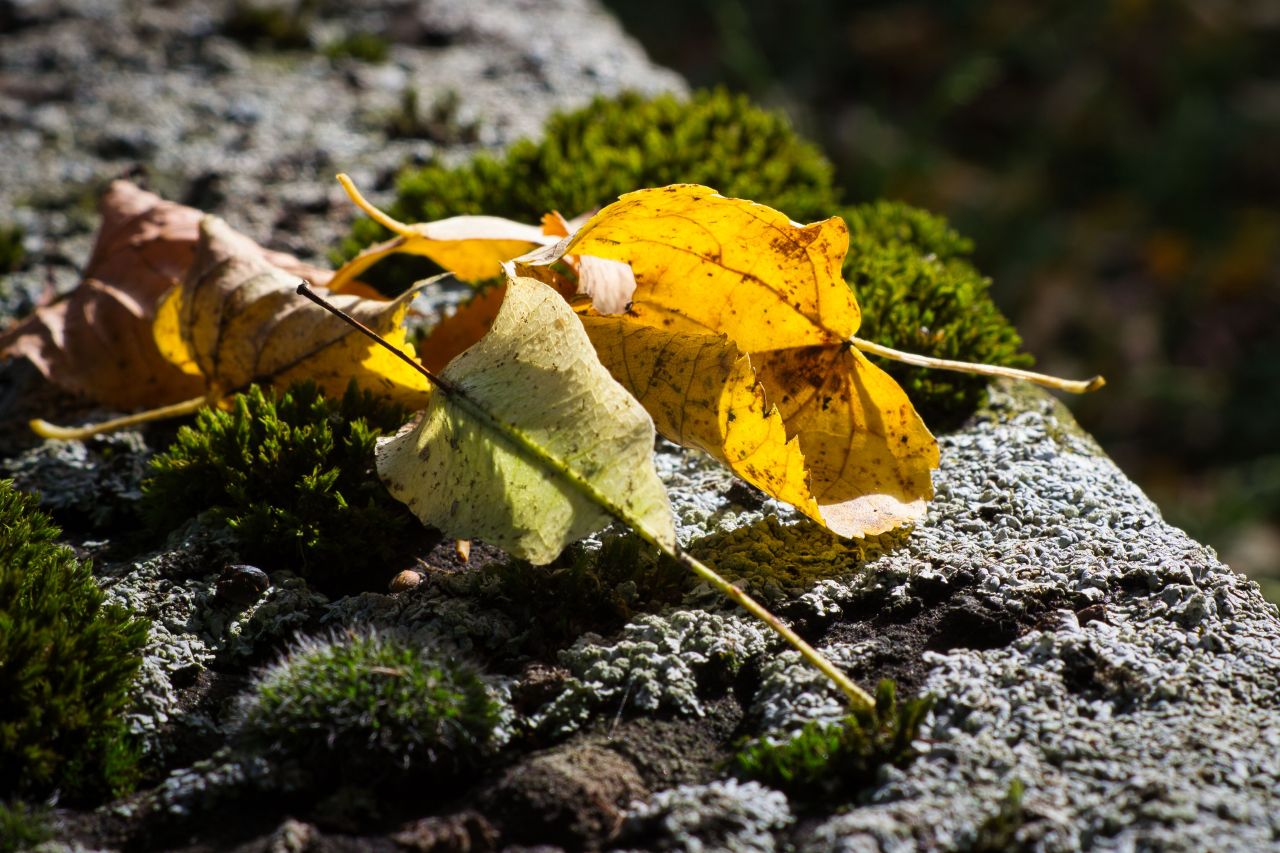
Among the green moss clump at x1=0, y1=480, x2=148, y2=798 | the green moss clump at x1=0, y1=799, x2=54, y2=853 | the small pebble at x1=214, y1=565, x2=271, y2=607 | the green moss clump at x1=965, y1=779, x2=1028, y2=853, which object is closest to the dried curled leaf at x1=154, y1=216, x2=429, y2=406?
the small pebble at x1=214, y1=565, x2=271, y2=607

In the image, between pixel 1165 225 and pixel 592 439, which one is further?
pixel 1165 225

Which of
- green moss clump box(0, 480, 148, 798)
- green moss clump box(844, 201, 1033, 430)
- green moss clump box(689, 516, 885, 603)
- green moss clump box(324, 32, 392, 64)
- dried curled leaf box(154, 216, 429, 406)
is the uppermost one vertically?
green moss clump box(324, 32, 392, 64)

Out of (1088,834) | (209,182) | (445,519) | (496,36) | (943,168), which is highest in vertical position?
(943,168)

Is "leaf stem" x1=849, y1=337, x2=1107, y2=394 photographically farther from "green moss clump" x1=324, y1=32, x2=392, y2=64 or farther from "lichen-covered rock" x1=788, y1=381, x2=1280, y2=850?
"green moss clump" x1=324, y1=32, x2=392, y2=64

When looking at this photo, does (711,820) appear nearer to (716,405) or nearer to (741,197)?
(716,405)

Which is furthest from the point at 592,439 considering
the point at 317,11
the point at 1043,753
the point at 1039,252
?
the point at 1039,252

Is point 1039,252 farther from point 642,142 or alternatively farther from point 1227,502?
point 642,142
